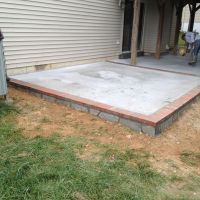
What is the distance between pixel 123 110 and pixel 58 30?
3.41 metres

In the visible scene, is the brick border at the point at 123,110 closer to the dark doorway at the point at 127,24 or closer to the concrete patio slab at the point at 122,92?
the concrete patio slab at the point at 122,92

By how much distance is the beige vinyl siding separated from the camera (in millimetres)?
5340

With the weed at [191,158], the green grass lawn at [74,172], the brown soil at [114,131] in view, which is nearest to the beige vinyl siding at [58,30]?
the brown soil at [114,131]

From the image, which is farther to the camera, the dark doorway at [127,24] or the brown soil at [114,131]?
the dark doorway at [127,24]

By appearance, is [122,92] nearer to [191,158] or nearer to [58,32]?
[191,158]

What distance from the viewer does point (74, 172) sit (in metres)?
2.49

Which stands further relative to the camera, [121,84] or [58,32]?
[58,32]

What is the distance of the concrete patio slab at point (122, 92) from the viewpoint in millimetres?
3693

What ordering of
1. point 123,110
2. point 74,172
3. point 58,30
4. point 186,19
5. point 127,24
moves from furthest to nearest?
point 186,19, point 127,24, point 58,30, point 123,110, point 74,172

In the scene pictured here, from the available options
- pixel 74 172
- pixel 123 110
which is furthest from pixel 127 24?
pixel 74 172

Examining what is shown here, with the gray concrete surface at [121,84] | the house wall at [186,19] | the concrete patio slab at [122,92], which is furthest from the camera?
the house wall at [186,19]

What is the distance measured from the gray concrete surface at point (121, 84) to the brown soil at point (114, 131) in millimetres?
420

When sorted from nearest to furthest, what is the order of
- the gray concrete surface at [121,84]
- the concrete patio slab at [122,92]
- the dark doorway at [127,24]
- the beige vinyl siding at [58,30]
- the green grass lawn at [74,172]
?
the green grass lawn at [74,172] → the concrete patio slab at [122,92] → the gray concrete surface at [121,84] → the beige vinyl siding at [58,30] → the dark doorway at [127,24]

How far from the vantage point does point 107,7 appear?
7832 mm
